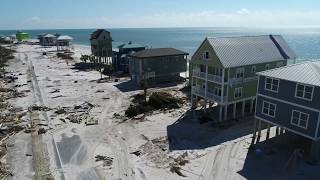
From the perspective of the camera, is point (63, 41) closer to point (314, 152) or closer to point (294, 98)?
point (294, 98)

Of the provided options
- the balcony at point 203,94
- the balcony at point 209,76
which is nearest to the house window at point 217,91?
the balcony at point 203,94

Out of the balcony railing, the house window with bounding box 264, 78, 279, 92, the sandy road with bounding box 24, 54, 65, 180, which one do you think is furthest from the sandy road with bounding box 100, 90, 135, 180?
the house window with bounding box 264, 78, 279, 92

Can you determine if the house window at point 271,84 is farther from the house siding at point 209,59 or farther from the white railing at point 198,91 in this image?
the white railing at point 198,91

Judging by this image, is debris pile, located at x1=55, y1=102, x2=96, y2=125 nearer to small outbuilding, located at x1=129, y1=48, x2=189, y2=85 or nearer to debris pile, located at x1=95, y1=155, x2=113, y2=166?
debris pile, located at x1=95, y1=155, x2=113, y2=166

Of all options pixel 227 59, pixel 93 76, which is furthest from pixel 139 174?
pixel 93 76

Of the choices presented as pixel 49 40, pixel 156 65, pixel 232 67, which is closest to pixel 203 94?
pixel 232 67

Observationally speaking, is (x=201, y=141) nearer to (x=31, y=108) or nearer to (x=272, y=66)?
(x=272, y=66)
